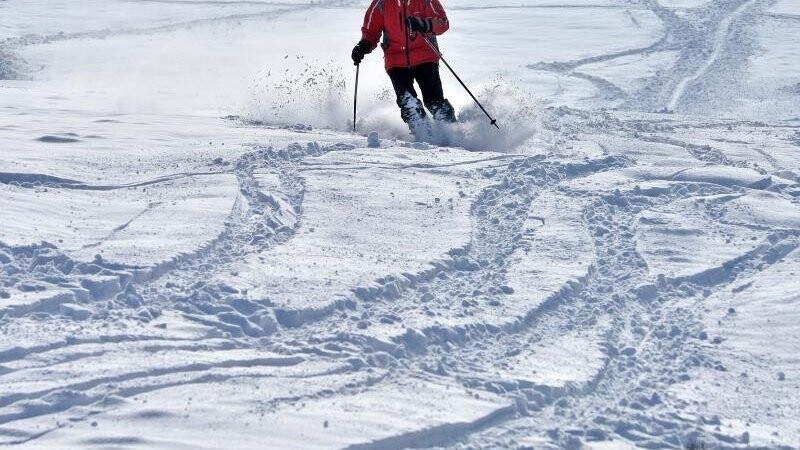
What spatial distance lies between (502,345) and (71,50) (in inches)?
484

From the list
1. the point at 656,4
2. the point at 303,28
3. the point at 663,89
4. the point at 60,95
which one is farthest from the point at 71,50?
the point at 656,4

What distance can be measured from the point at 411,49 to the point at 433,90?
0.40 m

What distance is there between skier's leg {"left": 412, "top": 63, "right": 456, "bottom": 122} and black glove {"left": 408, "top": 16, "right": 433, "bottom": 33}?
0.35 meters

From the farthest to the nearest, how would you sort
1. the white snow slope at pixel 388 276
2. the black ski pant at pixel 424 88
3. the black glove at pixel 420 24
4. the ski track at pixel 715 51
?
the ski track at pixel 715 51 → the black ski pant at pixel 424 88 → the black glove at pixel 420 24 → the white snow slope at pixel 388 276

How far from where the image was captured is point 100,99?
1056 centimetres

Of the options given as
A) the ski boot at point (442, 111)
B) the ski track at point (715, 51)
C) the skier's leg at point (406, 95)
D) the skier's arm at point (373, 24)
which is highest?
the skier's arm at point (373, 24)

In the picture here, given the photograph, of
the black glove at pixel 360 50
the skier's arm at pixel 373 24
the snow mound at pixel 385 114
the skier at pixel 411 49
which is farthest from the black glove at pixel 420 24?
the snow mound at pixel 385 114

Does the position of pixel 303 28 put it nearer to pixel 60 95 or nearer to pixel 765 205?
pixel 60 95

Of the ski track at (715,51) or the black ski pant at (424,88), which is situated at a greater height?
the black ski pant at (424,88)

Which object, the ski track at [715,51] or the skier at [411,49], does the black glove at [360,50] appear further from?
the ski track at [715,51]

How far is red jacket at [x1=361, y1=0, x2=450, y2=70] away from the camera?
8.96 metres

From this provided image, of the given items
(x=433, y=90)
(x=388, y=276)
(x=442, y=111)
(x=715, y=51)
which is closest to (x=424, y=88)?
(x=433, y=90)

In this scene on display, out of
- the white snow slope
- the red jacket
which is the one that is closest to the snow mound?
the white snow slope

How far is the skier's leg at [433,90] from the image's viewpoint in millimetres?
9180
